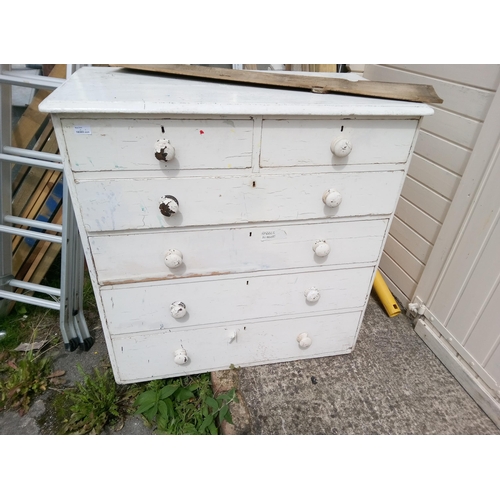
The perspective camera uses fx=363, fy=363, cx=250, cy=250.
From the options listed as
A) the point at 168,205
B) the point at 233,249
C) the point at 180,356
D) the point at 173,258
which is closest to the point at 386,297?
the point at 233,249

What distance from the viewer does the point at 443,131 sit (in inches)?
83.0

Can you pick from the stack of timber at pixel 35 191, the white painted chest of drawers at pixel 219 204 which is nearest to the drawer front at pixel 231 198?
the white painted chest of drawers at pixel 219 204

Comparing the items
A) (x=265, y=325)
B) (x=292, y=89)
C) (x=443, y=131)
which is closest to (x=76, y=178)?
(x=292, y=89)

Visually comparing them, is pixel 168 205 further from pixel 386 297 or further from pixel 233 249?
pixel 386 297

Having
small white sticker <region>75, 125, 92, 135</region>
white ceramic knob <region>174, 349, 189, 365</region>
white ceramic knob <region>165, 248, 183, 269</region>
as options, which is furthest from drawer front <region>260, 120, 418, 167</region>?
white ceramic knob <region>174, 349, 189, 365</region>

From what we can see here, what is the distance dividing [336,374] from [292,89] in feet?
5.12

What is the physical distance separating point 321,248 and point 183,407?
3.67ft

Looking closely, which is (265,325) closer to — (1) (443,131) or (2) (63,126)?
(2) (63,126)

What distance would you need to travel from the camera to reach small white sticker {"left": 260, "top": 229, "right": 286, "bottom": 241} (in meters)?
1.66

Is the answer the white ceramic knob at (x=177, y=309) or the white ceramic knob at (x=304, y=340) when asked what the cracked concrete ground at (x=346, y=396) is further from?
the white ceramic knob at (x=177, y=309)

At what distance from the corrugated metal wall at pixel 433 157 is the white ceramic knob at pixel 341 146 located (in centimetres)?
92

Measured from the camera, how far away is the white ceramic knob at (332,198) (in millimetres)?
1552

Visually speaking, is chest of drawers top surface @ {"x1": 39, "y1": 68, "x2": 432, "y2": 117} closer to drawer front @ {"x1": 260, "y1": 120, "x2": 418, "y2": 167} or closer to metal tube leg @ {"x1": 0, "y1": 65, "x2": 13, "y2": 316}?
drawer front @ {"x1": 260, "y1": 120, "x2": 418, "y2": 167}

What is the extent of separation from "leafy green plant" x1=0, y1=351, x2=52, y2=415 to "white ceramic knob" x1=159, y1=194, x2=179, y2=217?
1368 millimetres
